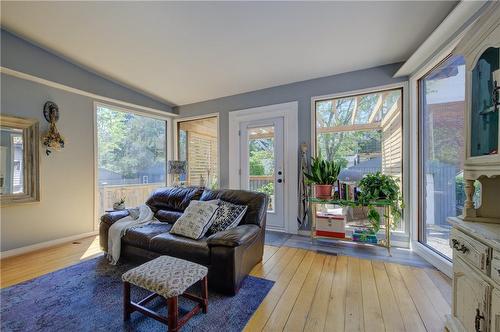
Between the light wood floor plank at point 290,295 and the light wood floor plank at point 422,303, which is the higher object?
the light wood floor plank at point 422,303

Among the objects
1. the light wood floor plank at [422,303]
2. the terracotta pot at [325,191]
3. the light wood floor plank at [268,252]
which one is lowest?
the light wood floor plank at [268,252]

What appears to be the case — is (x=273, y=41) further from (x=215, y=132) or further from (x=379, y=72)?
(x=215, y=132)

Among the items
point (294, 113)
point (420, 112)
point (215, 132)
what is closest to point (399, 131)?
point (420, 112)

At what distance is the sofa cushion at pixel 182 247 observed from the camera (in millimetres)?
2014

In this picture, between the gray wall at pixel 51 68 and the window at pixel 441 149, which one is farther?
the gray wall at pixel 51 68

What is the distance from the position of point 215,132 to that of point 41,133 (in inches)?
110

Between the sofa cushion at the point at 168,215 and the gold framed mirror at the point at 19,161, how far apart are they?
5.90 ft

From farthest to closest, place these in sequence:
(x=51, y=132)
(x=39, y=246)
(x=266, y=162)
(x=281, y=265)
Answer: (x=266, y=162), (x=51, y=132), (x=39, y=246), (x=281, y=265)

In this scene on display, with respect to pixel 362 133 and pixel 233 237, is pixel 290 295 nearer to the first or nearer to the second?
pixel 233 237

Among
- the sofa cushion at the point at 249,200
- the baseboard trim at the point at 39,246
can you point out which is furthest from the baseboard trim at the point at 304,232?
the baseboard trim at the point at 39,246

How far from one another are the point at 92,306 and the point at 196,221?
41.8 inches

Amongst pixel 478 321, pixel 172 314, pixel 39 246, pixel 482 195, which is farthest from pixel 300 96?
pixel 39 246

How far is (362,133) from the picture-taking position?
3.38 metres

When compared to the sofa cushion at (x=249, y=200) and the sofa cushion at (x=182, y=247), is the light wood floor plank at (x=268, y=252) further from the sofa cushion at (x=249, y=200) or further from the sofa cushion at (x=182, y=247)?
the sofa cushion at (x=182, y=247)
